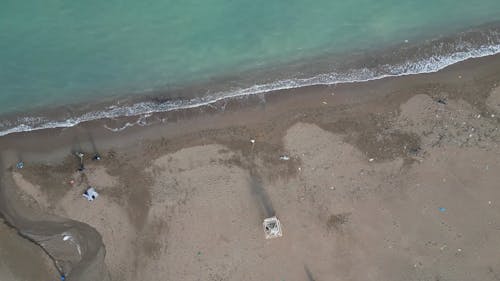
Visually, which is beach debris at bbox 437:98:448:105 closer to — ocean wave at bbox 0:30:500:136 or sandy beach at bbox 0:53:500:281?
sandy beach at bbox 0:53:500:281

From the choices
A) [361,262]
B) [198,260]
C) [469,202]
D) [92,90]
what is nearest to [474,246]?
[469,202]

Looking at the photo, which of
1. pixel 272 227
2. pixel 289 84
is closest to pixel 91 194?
pixel 272 227

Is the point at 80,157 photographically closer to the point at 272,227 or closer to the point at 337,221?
the point at 272,227

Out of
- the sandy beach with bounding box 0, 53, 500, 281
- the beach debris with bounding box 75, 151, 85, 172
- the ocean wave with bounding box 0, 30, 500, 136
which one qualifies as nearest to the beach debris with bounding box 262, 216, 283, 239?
the sandy beach with bounding box 0, 53, 500, 281

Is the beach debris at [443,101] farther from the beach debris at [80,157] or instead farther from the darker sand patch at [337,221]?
the beach debris at [80,157]

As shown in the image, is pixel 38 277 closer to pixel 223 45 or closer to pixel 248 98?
pixel 248 98
